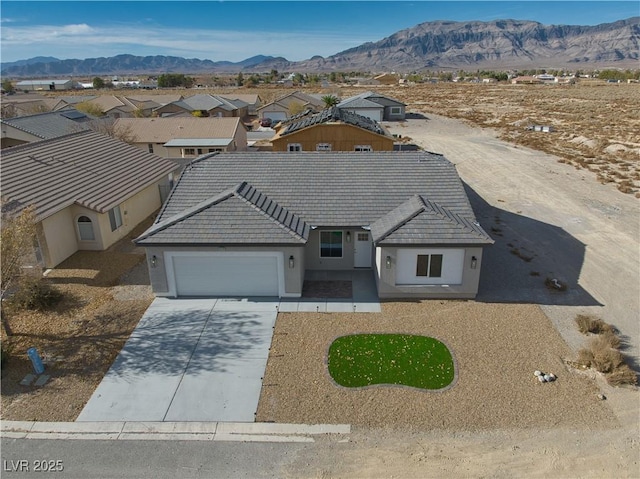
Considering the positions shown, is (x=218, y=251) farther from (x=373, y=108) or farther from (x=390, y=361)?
(x=373, y=108)

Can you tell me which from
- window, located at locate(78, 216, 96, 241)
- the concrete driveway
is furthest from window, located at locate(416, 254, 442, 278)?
window, located at locate(78, 216, 96, 241)

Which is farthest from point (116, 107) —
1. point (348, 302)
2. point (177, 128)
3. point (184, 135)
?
point (348, 302)

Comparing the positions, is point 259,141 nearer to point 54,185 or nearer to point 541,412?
point 54,185

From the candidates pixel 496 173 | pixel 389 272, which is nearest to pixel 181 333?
pixel 389 272

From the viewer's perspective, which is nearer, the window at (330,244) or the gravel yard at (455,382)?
the gravel yard at (455,382)

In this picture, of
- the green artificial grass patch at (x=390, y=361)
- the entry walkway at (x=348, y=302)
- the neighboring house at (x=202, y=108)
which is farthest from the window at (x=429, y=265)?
the neighboring house at (x=202, y=108)

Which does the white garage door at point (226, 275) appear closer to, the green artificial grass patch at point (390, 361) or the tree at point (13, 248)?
the green artificial grass patch at point (390, 361)
